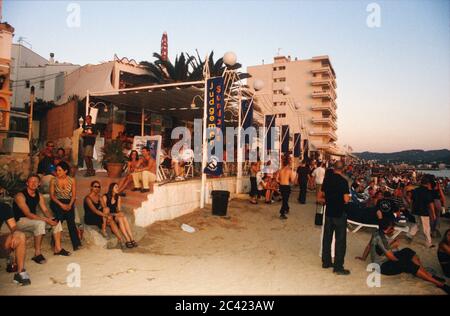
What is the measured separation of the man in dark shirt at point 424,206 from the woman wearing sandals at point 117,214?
6.79 m

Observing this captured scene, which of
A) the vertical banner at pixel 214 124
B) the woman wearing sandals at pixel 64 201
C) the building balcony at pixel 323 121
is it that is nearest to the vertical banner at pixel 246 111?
the vertical banner at pixel 214 124

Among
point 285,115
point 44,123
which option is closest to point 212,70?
point 44,123

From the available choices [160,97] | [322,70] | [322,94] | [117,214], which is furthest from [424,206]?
[322,70]

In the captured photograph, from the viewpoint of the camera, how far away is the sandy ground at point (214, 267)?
13.6ft

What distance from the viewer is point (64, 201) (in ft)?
18.8

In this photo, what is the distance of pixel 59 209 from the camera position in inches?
221

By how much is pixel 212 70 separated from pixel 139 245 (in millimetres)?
15345

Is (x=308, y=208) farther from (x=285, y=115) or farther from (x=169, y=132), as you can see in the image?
(x=285, y=115)

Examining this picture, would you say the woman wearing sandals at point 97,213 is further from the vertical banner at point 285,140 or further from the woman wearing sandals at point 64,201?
the vertical banner at point 285,140

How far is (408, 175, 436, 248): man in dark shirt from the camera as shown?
22.9ft

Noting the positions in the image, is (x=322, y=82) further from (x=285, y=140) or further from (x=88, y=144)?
(x=88, y=144)

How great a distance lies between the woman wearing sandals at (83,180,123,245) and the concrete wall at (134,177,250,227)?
923mm

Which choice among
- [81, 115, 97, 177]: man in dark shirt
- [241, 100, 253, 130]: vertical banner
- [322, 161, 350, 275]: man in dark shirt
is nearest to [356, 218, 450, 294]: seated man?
[322, 161, 350, 275]: man in dark shirt

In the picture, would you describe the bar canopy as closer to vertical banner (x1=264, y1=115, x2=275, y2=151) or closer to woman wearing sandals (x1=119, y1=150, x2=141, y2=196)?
woman wearing sandals (x1=119, y1=150, x2=141, y2=196)
